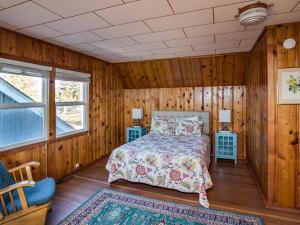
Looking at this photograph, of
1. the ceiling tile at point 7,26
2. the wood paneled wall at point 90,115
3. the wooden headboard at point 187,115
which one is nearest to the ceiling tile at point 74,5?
the ceiling tile at point 7,26

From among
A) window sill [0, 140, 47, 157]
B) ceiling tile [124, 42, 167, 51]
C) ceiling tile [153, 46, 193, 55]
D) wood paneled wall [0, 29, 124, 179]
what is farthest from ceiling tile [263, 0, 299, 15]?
window sill [0, 140, 47, 157]

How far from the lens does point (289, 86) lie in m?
2.30

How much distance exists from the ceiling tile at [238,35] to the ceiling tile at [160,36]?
1.89ft

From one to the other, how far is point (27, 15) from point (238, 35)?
106 inches

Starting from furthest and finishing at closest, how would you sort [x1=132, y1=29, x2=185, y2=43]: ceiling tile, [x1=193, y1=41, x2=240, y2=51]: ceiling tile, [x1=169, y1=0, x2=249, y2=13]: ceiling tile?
[x1=193, y1=41, x2=240, y2=51]: ceiling tile
[x1=132, y1=29, x2=185, y2=43]: ceiling tile
[x1=169, y1=0, x2=249, y2=13]: ceiling tile

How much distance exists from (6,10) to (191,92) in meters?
3.83

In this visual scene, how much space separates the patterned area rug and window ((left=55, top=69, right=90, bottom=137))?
1.57 meters

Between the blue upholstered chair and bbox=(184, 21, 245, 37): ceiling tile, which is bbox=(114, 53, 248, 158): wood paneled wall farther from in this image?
the blue upholstered chair

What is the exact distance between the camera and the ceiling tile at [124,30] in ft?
Result: 7.78

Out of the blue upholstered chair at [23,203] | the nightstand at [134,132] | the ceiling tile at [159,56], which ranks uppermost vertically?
the ceiling tile at [159,56]

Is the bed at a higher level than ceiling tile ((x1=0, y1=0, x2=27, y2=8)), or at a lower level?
lower

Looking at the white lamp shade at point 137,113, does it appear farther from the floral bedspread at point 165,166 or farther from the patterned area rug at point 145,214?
the patterned area rug at point 145,214

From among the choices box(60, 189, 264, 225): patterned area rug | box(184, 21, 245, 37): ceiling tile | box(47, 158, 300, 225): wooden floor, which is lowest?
box(60, 189, 264, 225): patterned area rug

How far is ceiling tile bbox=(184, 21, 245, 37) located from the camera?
2338 mm
